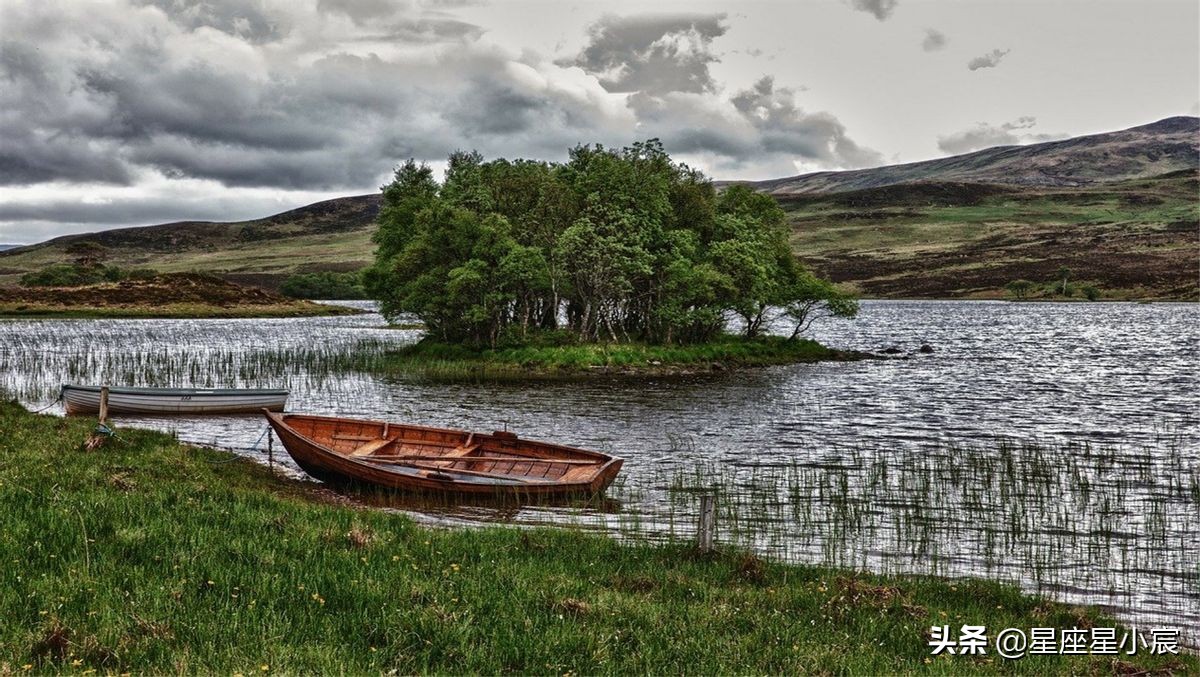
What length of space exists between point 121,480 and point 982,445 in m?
28.4

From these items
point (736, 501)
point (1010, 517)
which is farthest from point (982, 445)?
point (736, 501)

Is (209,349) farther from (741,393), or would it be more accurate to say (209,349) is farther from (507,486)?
(507,486)

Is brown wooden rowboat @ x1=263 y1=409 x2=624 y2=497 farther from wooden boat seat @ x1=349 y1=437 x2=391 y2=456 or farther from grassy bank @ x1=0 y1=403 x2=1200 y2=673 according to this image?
grassy bank @ x1=0 y1=403 x2=1200 y2=673

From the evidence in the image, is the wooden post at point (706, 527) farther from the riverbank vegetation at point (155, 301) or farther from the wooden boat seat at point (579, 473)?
the riverbank vegetation at point (155, 301)

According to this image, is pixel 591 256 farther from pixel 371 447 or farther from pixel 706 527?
pixel 706 527

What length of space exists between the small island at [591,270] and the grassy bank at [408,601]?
43.8 meters

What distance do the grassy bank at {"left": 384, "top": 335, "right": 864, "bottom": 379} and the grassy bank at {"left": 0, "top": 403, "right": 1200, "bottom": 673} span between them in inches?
1656

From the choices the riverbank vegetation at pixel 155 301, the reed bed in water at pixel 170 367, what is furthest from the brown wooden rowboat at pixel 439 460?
the riverbank vegetation at pixel 155 301

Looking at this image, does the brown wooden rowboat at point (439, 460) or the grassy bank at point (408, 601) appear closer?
the grassy bank at point (408, 601)

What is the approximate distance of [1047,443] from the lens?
1267 inches

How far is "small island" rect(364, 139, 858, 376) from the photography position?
5984 cm

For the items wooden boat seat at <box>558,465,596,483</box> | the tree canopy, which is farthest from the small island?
wooden boat seat at <box>558,465,596,483</box>

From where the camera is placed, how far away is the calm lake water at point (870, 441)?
57.6ft

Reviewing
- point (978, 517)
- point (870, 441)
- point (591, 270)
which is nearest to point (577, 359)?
point (591, 270)
